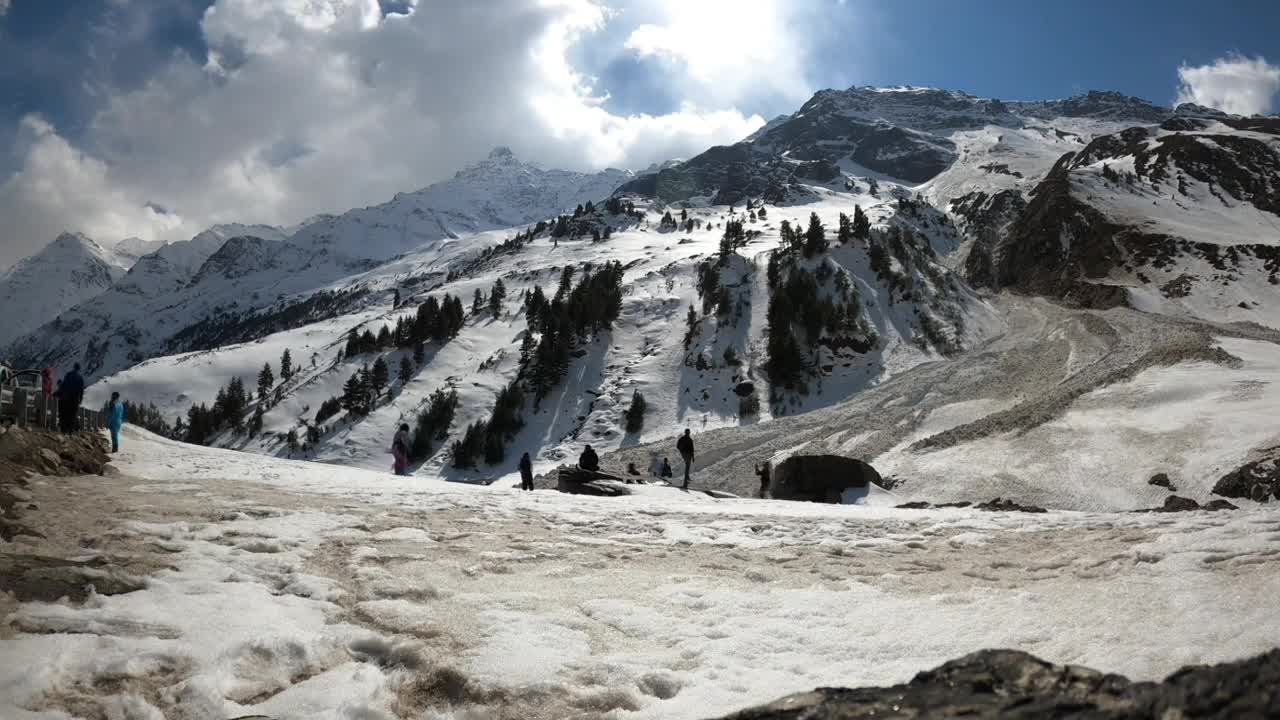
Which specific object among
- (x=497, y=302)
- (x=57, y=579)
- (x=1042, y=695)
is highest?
(x=497, y=302)

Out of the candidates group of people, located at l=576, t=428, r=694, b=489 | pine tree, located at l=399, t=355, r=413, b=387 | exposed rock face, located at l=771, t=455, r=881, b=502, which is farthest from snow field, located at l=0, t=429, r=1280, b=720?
pine tree, located at l=399, t=355, r=413, b=387

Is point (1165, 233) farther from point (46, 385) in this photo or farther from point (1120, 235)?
point (46, 385)

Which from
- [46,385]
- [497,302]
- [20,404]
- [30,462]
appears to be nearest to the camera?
[30,462]

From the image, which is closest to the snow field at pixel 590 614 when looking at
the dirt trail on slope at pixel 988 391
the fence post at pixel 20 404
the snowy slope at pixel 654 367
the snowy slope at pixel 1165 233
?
the fence post at pixel 20 404

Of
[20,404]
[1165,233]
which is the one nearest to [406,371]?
[20,404]

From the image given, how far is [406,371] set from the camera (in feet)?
270

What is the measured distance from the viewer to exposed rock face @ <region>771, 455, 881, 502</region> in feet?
81.6

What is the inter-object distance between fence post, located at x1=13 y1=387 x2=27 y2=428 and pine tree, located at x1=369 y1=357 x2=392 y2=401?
64.9 m

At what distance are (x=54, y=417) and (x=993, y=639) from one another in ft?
72.3

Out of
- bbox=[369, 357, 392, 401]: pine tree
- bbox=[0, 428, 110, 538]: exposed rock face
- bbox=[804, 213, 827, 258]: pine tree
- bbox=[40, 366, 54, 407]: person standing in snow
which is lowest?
bbox=[0, 428, 110, 538]: exposed rock face

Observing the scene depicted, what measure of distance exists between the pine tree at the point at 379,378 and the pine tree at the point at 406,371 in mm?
2011

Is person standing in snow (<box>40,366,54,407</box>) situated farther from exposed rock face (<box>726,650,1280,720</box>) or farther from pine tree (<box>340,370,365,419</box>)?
pine tree (<box>340,370,365,419</box>)

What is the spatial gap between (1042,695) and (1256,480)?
76.2ft

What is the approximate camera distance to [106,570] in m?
6.23
